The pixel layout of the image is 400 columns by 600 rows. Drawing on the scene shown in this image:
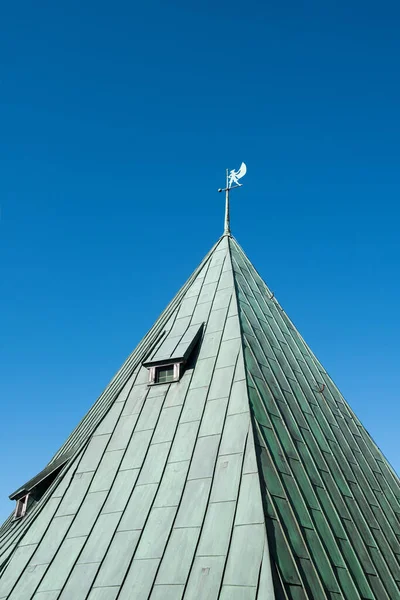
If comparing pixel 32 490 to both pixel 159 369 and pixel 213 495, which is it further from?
pixel 213 495

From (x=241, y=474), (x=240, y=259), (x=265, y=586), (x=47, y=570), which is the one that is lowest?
(x=265, y=586)

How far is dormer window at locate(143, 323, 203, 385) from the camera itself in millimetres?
16344

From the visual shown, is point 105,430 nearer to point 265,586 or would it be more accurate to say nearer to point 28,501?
point 28,501

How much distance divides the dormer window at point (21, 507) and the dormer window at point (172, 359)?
5179 millimetres

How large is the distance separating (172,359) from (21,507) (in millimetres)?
6534

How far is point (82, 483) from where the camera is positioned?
1427 cm

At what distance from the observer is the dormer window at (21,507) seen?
16672mm

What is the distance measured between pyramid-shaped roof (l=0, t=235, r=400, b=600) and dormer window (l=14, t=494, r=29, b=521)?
0.13 metres

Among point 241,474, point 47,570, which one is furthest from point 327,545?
point 47,570

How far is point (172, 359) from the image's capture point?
16.4m

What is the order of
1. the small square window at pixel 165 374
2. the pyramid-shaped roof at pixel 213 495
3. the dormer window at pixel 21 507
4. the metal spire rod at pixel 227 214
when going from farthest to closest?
1. the metal spire rod at pixel 227 214
2. the dormer window at pixel 21 507
3. the small square window at pixel 165 374
4. the pyramid-shaped roof at pixel 213 495

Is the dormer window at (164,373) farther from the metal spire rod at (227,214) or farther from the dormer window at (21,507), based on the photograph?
the metal spire rod at (227,214)

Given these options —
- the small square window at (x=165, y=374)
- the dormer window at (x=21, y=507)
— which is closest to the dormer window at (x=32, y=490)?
the dormer window at (x=21, y=507)

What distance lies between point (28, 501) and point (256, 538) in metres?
8.95
